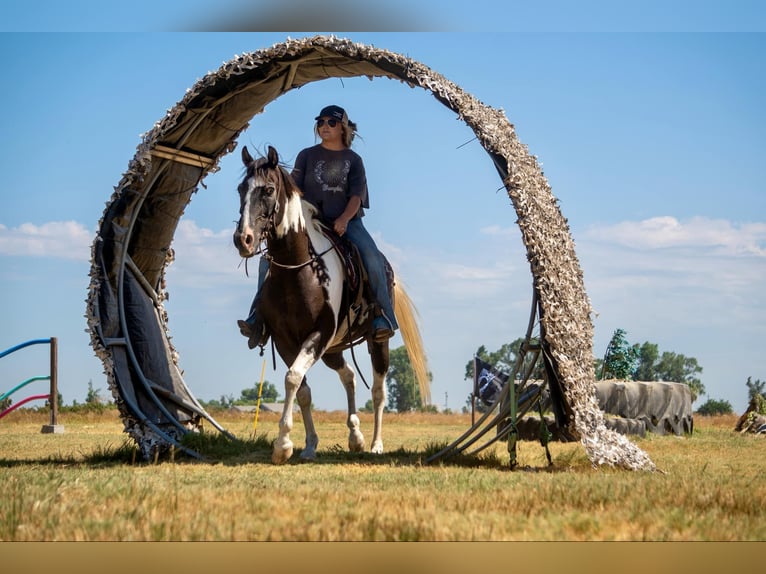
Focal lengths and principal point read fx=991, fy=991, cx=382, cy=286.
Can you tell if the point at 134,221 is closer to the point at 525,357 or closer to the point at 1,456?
the point at 1,456

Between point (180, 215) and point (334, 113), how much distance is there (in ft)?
8.28

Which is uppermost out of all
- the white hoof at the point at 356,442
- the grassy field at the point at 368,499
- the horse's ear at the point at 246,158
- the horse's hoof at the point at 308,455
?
the horse's ear at the point at 246,158

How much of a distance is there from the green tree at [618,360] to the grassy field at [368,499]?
705cm

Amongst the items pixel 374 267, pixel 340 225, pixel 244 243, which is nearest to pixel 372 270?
pixel 374 267

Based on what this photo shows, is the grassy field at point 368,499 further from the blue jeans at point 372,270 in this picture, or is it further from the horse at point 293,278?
the blue jeans at point 372,270

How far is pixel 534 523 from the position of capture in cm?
601

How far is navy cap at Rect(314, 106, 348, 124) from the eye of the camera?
437 inches

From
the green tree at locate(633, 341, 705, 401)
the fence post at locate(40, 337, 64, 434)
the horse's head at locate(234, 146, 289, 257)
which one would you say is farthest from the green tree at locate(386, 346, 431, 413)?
the horse's head at locate(234, 146, 289, 257)

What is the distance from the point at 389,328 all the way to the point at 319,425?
10.2 meters

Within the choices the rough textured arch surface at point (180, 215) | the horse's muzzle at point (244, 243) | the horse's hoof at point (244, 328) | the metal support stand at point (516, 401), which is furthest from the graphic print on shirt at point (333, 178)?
the metal support stand at point (516, 401)

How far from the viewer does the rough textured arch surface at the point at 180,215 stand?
9266mm

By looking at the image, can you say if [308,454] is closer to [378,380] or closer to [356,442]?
[356,442]

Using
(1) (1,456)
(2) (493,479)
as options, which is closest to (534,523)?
(2) (493,479)

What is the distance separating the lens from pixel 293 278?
10.0 metres
